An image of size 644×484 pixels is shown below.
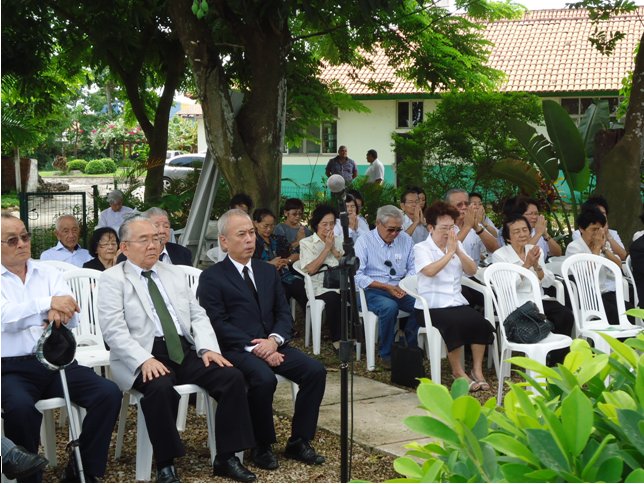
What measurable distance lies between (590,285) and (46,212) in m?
10.7

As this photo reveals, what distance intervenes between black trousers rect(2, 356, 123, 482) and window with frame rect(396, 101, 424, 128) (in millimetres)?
26979

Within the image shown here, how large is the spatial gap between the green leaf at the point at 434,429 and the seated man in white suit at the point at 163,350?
3722 mm

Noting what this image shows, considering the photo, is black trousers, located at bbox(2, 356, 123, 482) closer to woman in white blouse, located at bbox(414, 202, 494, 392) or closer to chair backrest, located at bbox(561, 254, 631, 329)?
woman in white blouse, located at bbox(414, 202, 494, 392)

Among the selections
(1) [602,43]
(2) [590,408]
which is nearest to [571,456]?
(2) [590,408]

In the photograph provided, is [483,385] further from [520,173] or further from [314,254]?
[520,173]

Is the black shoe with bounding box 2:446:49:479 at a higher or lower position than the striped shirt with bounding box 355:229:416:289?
lower

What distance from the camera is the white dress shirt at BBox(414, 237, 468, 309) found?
7883 mm

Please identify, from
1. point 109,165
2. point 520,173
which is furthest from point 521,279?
point 109,165

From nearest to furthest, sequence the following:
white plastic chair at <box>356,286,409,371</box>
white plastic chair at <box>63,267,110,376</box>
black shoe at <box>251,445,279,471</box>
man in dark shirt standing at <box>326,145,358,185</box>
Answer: black shoe at <box>251,445,279,471</box>, white plastic chair at <box>63,267,110,376</box>, white plastic chair at <box>356,286,409,371</box>, man in dark shirt standing at <box>326,145,358,185</box>

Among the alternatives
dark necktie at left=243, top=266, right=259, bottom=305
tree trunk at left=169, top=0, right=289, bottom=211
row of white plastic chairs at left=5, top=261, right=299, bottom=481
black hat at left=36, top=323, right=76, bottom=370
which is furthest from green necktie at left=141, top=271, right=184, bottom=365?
tree trunk at left=169, top=0, right=289, bottom=211

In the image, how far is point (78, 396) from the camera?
5359 mm

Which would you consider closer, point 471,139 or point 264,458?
point 264,458

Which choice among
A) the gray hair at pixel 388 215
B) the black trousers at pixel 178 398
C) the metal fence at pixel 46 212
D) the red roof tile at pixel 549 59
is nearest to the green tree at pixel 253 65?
the gray hair at pixel 388 215

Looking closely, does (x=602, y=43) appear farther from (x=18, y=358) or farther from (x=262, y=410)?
(x=18, y=358)
